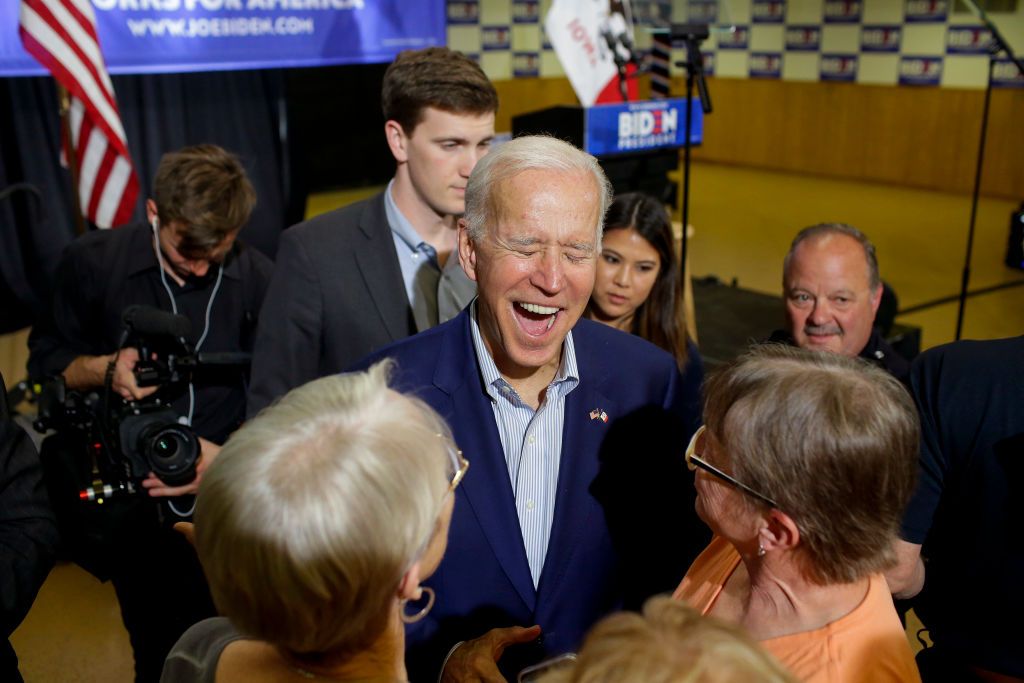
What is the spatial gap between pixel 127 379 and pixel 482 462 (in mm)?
1286

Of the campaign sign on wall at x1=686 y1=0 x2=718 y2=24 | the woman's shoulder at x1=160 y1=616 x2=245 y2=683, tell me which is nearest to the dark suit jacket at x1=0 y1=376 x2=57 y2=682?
the woman's shoulder at x1=160 y1=616 x2=245 y2=683

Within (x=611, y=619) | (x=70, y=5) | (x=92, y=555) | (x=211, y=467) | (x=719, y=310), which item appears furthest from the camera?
(x=719, y=310)

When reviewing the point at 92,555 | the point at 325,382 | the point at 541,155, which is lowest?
the point at 92,555

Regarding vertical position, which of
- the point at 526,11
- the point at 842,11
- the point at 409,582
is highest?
the point at 526,11

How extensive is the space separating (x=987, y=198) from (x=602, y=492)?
9896 mm

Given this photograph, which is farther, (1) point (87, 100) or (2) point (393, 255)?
(1) point (87, 100)

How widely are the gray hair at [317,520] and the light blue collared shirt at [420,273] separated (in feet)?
4.09

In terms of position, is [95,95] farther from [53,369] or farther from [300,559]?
[300,559]

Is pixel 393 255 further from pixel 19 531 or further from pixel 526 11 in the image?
pixel 526 11

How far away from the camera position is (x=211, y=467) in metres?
1.02

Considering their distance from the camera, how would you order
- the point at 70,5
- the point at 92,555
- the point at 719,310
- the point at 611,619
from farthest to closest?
the point at 719,310
the point at 70,5
the point at 92,555
the point at 611,619

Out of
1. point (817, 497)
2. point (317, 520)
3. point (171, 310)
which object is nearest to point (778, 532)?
point (817, 497)

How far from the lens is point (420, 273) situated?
2.35 m

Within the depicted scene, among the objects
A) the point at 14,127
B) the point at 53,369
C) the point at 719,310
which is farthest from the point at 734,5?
the point at 53,369
